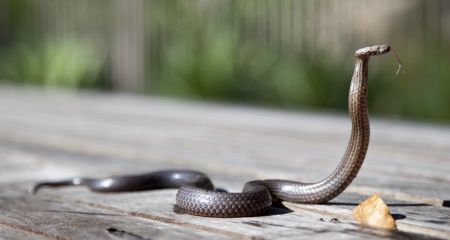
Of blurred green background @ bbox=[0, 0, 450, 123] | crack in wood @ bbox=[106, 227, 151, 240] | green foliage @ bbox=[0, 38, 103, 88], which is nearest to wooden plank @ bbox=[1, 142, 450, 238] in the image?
crack in wood @ bbox=[106, 227, 151, 240]

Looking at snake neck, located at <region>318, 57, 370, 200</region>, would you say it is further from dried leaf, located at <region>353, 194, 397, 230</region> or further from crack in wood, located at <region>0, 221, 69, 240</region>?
crack in wood, located at <region>0, 221, 69, 240</region>

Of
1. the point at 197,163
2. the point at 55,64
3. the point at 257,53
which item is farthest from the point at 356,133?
the point at 55,64

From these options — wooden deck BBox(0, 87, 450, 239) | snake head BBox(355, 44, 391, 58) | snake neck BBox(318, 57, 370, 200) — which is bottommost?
wooden deck BBox(0, 87, 450, 239)

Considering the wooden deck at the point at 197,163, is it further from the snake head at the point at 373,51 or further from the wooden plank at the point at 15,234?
the snake head at the point at 373,51

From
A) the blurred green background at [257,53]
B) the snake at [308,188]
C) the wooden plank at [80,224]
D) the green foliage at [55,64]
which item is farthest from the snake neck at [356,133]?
the green foliage at [55,64]

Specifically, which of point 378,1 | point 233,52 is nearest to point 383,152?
point 378,1

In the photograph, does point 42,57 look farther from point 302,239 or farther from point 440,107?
point 302,239

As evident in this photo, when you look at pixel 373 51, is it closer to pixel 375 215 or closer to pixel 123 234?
pixel 375 215
